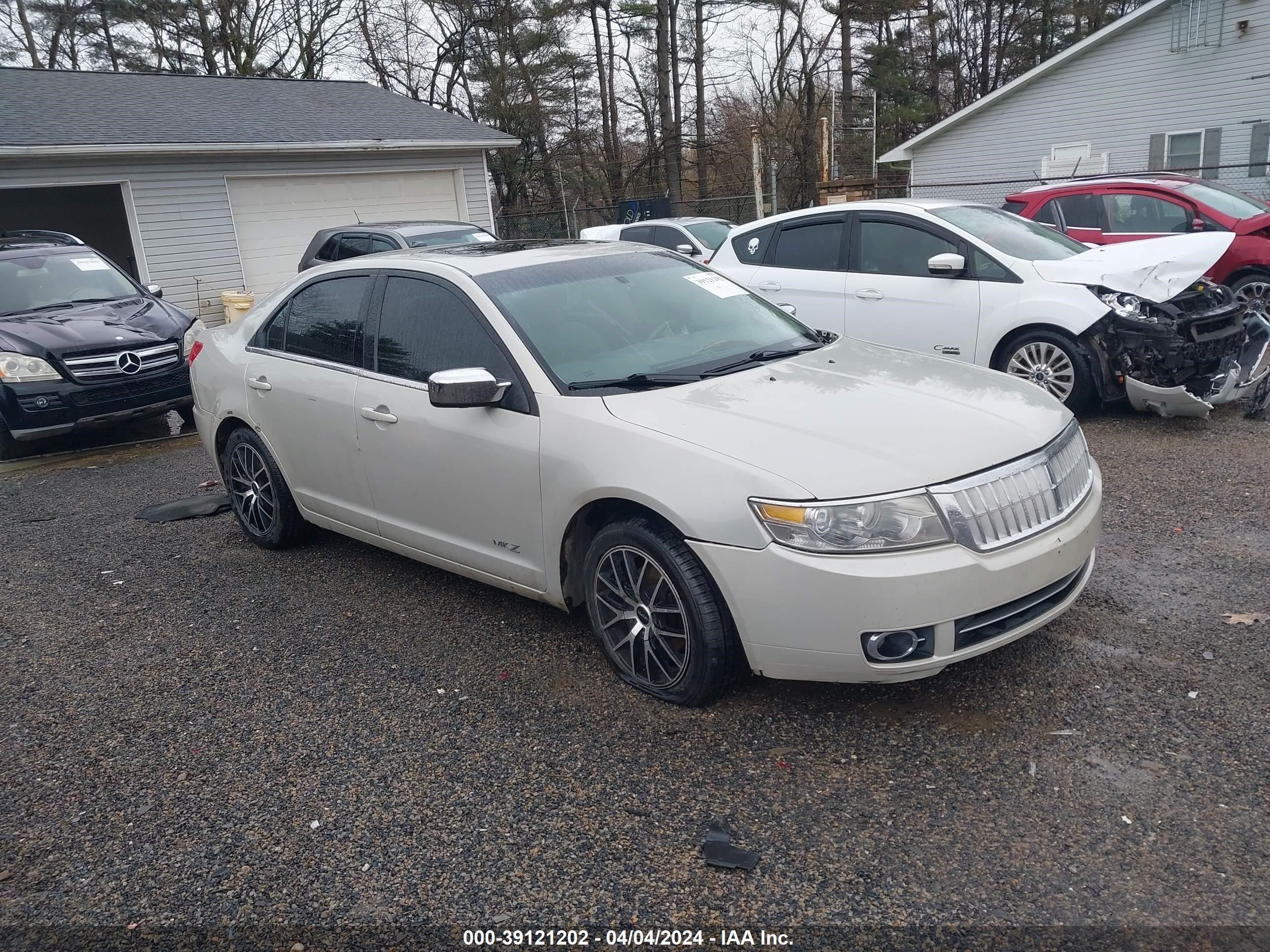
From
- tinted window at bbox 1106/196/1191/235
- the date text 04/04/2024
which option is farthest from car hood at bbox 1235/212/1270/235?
the date text 04/04/2024

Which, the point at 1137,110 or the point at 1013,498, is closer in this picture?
the point at 1013,498

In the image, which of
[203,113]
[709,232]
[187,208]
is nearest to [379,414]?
[709,232]

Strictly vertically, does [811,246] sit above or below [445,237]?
below

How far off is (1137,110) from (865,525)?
21405mm

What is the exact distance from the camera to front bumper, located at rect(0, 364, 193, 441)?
320 inches

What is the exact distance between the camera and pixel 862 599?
119 inches

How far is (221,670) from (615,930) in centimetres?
238

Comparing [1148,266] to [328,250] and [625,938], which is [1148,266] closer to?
[625,938]

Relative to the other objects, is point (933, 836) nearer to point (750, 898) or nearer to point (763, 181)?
point (750, 898)

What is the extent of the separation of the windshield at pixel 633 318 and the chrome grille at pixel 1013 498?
122cm

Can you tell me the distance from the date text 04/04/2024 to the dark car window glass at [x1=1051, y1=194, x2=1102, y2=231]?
1038 cm

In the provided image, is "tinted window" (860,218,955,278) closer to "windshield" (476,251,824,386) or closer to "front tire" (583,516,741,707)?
"windshield" (476,251,824,386)

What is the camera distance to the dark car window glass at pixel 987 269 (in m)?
7.06

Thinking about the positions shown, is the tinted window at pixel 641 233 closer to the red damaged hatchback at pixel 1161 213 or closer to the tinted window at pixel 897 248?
the red damaged hatchback at pixel 1161 213
